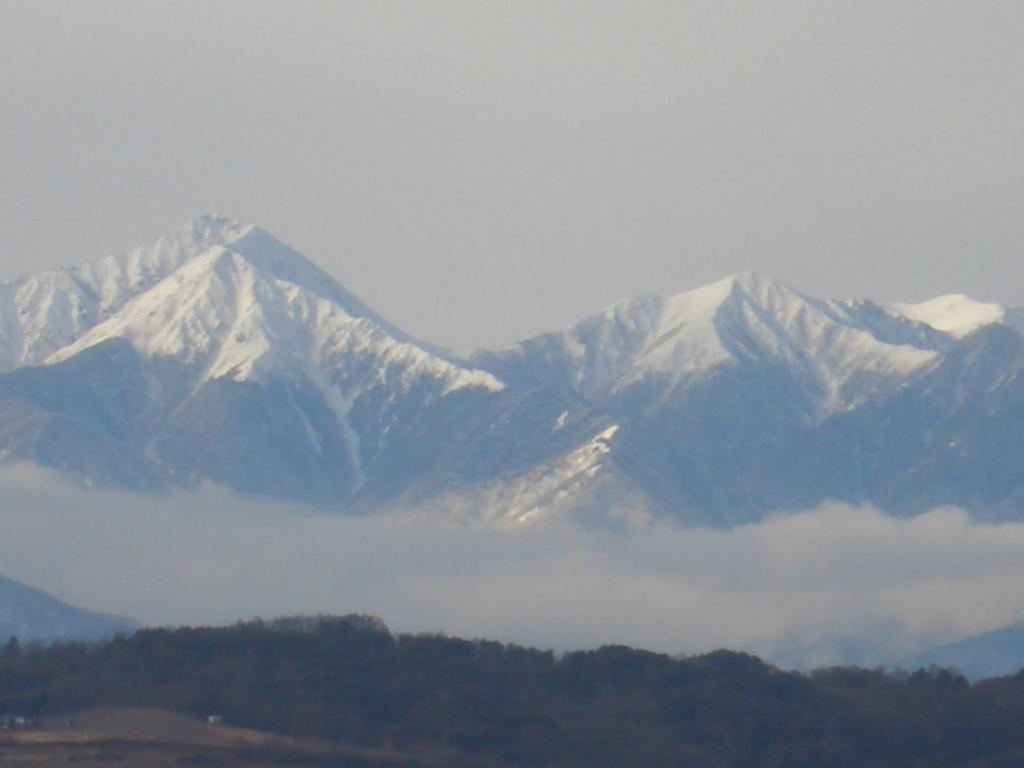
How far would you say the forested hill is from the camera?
142375 millimetres

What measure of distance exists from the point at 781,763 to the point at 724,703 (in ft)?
32.1

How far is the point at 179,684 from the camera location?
148000 mm

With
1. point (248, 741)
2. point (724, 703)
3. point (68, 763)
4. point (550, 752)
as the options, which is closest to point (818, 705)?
point (724, 703)

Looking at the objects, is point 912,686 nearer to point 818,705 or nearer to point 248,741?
point 818,705

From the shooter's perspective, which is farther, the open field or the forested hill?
the forested hill

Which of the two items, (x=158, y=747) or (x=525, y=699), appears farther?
(x=525, y=699)

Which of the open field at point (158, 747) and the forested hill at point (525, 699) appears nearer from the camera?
the open field at point (158, 747)

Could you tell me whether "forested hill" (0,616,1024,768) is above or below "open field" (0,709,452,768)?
above

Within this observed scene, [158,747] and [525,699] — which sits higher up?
[525,699]

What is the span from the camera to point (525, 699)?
5945 inches

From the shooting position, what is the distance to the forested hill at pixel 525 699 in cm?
14238

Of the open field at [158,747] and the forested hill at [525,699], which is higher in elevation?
the forested hill at [525,699]

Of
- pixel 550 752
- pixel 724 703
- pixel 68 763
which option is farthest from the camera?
pixel 724 703

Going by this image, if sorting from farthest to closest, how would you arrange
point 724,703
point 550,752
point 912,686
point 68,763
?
point 912,686, point 724,703, point 550,752, point 68,763
